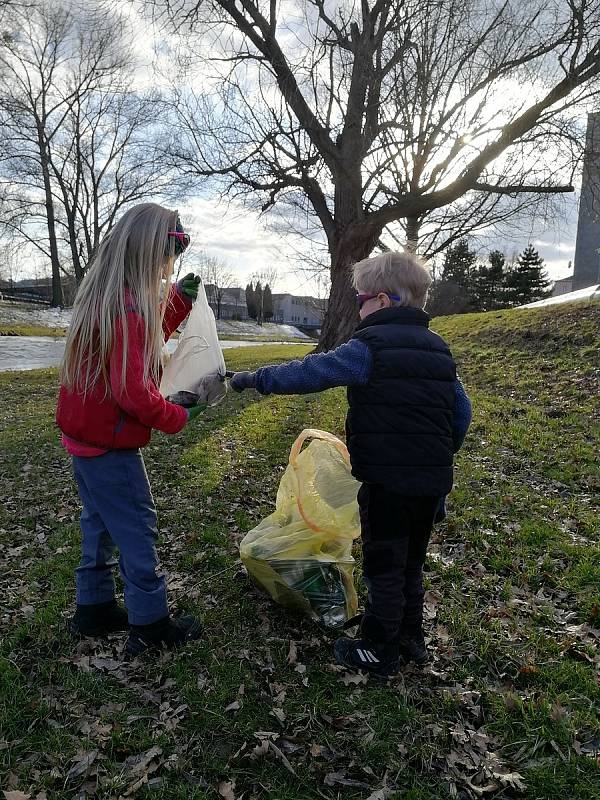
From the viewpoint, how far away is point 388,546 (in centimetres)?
245

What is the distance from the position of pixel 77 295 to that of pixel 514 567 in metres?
3.10

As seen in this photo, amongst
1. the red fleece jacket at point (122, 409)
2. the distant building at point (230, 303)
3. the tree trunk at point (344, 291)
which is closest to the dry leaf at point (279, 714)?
the red fleece jacket at point (122, 409)

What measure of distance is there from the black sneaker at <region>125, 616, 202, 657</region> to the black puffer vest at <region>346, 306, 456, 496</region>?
4.17 ft

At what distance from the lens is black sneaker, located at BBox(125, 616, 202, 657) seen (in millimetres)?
2666

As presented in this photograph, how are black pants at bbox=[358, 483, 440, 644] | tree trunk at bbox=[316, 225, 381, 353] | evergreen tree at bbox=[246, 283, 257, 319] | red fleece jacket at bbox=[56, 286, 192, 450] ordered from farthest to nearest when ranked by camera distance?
evergreen tree at bbox=[246, 283, 257, 319]
tree trunk at bbox=[316, 225, 381, 353]
black pants at bbox=[358, 483, 440, 644]
red fleece jacket at bbox=[56, 286, 192, 450]

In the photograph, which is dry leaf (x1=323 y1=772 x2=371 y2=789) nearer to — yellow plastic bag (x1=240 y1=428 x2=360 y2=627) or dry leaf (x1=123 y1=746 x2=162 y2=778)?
dry leaf (x1=123 y1=746 x2=162 y2=778)

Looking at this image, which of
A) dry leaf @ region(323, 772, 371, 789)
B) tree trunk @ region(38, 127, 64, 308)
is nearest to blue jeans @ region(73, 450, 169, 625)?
dry leaf @ region(323, 772, 371, 789)

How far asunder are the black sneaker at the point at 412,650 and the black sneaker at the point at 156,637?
107cm

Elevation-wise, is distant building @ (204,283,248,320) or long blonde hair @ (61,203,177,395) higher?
distant building @ (204,283,248,320)

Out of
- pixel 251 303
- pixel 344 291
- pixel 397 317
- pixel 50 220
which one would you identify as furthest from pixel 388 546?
pixel 251 303

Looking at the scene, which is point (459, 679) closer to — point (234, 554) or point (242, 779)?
point (242, 779)

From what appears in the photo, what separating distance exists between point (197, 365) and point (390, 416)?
1009 mm

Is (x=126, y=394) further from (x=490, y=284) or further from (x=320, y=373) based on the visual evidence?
(x=490, y=284)

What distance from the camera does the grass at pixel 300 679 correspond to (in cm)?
205
